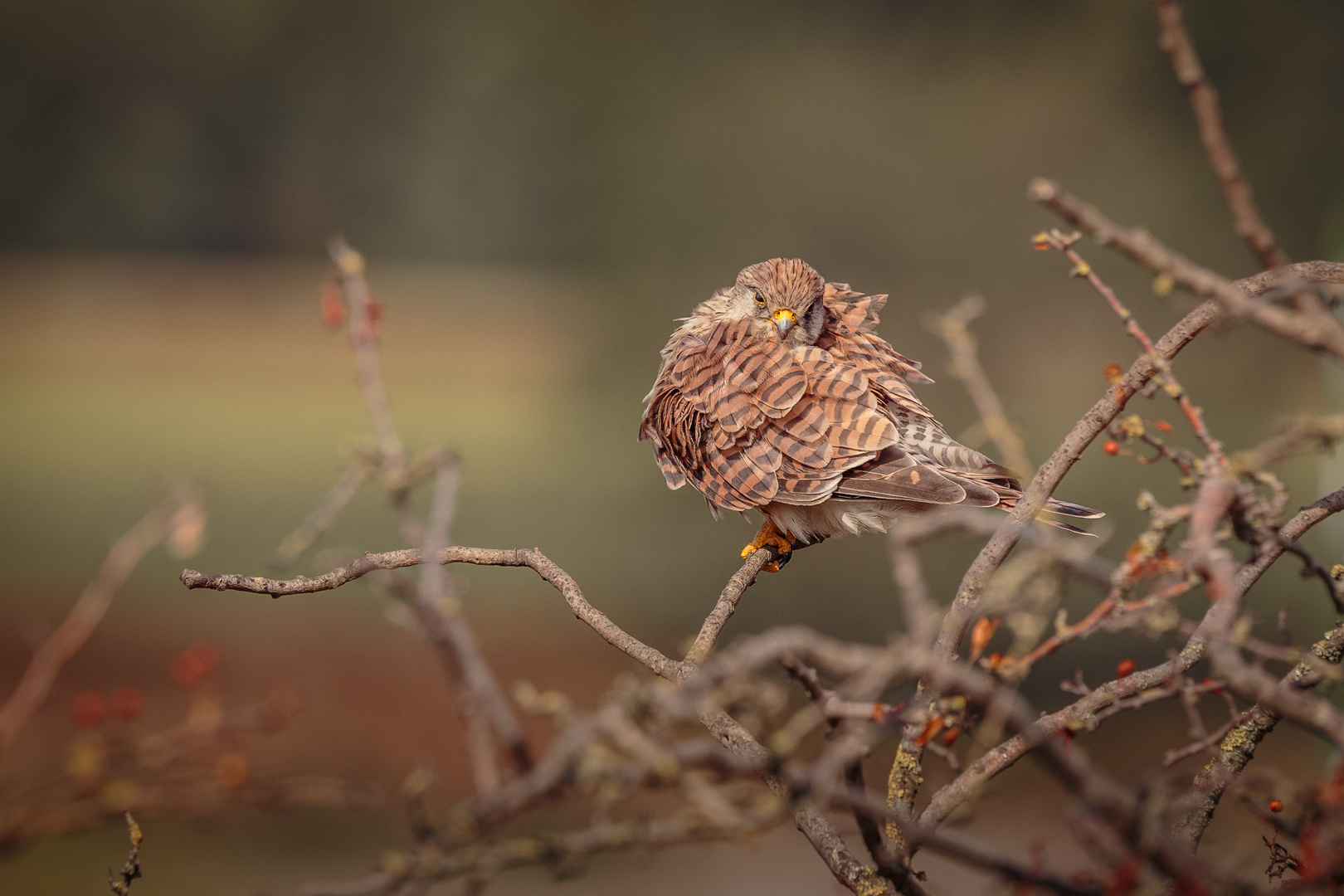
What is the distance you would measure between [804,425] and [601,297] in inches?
197

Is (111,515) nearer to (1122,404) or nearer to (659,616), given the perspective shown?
(659,616)

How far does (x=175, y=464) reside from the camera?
9.35 metres

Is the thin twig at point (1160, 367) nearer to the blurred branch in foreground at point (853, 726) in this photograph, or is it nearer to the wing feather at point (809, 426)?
the blurred branch in foreground at point (853, 726)

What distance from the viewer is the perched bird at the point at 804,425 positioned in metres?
1.76

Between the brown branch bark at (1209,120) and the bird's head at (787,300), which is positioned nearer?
the brown branch bark at (1209,120)

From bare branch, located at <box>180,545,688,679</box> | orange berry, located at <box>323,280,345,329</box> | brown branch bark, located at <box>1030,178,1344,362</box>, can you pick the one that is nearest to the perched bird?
bare branch, located at <box>180,545,688,679</box>

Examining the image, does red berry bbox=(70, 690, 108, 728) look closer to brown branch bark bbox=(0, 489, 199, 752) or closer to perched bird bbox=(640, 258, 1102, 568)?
brown branch bark bbox=(0, 489, 199, 752)

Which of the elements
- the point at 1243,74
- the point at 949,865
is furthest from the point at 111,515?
the point at 1243,74

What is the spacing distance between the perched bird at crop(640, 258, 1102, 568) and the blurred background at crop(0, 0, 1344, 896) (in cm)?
24

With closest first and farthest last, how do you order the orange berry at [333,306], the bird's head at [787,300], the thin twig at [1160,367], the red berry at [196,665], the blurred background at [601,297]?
the thin twig at [1160,367] < the orange berry at [333,306] < the red berry at [196,665] < the bird's head at [787,300] < the blurred background at [601,297]

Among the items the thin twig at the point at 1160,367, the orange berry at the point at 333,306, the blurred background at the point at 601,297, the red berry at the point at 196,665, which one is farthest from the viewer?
the blurred background at the point at 601,297

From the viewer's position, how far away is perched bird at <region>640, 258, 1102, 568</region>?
176cm

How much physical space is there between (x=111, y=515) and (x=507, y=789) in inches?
378

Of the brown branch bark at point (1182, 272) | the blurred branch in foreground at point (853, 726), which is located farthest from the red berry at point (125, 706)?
the brown branch bark at point (1182, 272)
